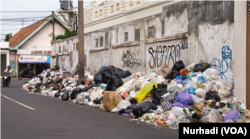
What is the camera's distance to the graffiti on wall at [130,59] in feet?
57.3

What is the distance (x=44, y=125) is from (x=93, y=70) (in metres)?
14.8

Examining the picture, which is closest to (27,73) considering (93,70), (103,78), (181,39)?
(93,70)

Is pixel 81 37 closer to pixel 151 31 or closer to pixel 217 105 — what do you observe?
pixel 151 31

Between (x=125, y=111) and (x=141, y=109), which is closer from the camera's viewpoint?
(x=141, y=109)

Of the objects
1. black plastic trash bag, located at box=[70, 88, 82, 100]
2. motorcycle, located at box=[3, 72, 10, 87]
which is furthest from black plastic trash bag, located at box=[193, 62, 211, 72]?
motorcycle, located at box=[3, 72, 10, 87]

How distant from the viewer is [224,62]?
1150 cm

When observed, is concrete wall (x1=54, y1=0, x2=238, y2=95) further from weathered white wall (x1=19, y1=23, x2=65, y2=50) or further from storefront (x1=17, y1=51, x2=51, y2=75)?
weathered white wall (x1=19, y1=23, x2=65, y2=50)

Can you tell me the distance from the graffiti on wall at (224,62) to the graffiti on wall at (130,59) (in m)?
5.96

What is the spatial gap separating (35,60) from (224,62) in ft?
118

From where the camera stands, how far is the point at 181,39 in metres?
14.0

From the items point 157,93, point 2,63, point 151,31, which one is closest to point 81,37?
point 151,31

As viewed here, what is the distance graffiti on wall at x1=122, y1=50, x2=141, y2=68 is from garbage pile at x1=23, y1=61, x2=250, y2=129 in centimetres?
245

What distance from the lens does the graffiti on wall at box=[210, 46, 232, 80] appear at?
11242mm

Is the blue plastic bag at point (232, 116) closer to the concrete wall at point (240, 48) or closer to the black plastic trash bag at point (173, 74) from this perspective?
the concrete wall at point (240, 48)
